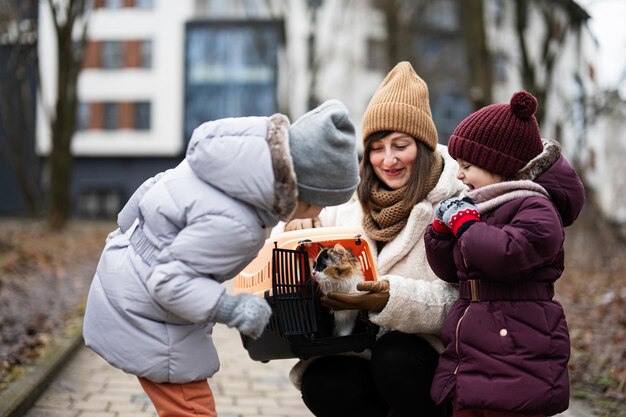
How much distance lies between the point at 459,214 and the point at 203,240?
104cm

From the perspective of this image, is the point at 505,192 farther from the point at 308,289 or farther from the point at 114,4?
the point at 114,4

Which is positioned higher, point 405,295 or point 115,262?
point 115,262

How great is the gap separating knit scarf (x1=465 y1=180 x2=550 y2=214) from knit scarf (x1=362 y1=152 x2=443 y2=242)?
53 cm

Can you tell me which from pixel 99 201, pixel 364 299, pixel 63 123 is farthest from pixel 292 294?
pixel 99 201

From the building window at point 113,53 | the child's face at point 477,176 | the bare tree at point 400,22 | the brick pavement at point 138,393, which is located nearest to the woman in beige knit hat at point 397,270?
the child's face at point 477,176

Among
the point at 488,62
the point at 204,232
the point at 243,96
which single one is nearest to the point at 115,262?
the point at 204,232

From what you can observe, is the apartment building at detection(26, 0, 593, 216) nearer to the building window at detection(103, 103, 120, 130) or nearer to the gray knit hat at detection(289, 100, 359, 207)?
the building window at detection(103, 103, 120, 130)

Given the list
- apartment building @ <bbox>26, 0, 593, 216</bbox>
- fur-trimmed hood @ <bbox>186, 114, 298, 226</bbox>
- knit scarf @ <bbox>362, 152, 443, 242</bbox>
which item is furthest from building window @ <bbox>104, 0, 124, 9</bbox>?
fur-trimmed hood @ <bbox>186, 114, 298, 226</bbox>

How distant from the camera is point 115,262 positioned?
10.2 ft

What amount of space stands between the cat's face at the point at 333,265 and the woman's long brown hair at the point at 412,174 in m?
0.47

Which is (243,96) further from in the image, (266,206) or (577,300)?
(266,206)

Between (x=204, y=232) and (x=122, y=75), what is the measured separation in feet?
128

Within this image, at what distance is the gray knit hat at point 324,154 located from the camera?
2875 millimetres

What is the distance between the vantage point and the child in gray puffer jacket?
2789 millimetres
